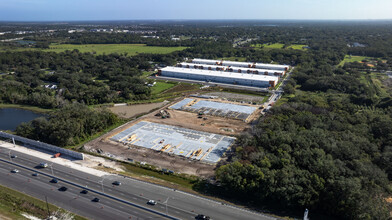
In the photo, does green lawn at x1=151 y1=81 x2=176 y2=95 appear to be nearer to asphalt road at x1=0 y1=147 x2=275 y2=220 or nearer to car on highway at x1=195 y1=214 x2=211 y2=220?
asphalt road at x1=0 y1=147 x2=275 y2=220

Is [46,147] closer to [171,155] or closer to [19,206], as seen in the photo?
[19,206]

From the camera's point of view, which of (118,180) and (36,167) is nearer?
(118,180)

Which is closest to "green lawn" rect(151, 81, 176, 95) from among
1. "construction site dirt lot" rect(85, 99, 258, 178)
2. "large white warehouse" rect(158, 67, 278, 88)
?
"large white warehouse" rect(158, 67, 278, 88)

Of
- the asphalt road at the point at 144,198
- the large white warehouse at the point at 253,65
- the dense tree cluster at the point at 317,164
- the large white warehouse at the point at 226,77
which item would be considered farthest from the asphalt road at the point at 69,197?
the large white warehouse at the point at 253,65

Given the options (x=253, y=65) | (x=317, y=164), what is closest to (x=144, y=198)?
(x=317, y=164)

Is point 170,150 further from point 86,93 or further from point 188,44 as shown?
point 188,44

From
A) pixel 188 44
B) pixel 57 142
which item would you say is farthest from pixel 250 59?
pixel 57 142
